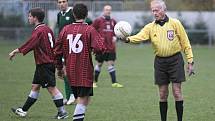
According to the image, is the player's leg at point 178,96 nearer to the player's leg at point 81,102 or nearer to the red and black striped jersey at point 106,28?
the player's leg at point 81,102

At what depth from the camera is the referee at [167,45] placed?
9.84 m

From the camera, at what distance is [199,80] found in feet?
61.4

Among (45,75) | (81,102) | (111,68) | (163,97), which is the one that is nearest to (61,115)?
(45,75)

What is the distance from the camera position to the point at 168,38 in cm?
984

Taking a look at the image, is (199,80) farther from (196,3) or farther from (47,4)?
(196,3)

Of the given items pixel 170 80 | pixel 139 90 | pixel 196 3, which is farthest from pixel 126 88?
pixel 196 3

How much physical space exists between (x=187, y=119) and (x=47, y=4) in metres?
32.7

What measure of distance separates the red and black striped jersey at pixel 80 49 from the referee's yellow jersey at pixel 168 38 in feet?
3.42

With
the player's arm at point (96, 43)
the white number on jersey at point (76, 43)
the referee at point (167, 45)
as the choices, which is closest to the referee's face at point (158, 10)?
the referee at point (167, 45)

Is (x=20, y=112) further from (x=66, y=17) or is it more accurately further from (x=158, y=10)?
(x=158, y=10)

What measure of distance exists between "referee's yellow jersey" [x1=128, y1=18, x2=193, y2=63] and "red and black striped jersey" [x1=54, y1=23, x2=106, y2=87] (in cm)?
104

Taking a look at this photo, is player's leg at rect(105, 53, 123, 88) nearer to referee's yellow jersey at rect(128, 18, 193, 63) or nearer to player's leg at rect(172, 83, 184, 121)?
player's leg at rect(172, 83, 184, 121)

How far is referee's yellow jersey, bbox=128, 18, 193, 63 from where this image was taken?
984cm

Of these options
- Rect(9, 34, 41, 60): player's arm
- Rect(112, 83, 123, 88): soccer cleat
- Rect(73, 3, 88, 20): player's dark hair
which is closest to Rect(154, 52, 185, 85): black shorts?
Rect(73, 3, 88, 20): player's dark hair
